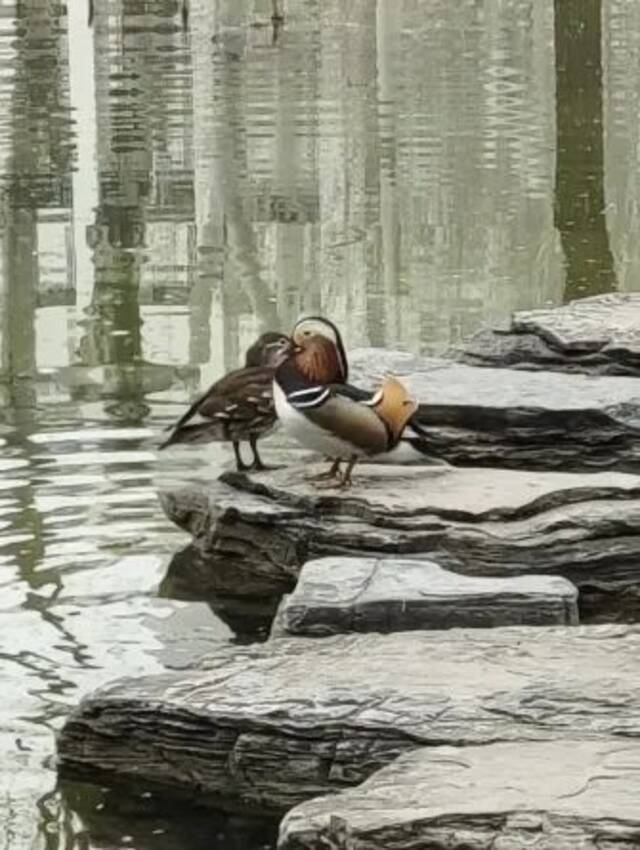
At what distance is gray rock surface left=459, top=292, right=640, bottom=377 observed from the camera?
7.79m

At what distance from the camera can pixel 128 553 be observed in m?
6.82

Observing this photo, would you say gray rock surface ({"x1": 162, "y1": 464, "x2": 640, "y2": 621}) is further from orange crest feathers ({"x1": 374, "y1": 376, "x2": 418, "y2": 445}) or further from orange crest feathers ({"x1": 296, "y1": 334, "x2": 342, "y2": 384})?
orange crest feathers ({"x1": 296, "y1": 334, "x2": 342, "y2": 384})

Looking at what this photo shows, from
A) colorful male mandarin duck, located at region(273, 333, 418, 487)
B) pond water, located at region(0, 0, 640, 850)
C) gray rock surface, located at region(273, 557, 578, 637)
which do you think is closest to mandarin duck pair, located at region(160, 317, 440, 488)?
colorful male mandarin duck, located at region(273, 333, 418, 487)

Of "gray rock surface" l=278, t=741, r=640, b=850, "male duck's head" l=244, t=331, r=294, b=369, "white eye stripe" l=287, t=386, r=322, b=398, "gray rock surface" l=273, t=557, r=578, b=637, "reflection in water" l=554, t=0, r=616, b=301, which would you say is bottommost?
"gray rock surface" l=278, t=741, r=640, b=850

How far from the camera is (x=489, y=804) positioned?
4.20m

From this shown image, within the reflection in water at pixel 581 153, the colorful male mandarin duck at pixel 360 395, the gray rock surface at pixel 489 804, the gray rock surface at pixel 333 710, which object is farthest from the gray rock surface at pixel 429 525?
the reflection in water at pixel 581 153

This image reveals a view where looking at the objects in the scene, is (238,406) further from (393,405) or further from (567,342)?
(567,342)


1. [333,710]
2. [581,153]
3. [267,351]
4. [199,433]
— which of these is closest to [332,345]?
[267,351]

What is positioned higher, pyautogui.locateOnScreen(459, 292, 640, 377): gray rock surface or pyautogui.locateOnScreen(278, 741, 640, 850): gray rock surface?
pyautogui.locateOnScreen(459, 292, 640, 377): gray rock surface

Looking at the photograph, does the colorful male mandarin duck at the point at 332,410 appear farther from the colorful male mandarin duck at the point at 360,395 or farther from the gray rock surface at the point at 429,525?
the gray rock surface at the point at 429,525

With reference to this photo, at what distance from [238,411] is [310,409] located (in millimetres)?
464

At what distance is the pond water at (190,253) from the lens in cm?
602

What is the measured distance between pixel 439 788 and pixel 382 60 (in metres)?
18.4

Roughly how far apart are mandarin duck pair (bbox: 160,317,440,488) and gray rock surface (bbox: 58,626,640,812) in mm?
1293
